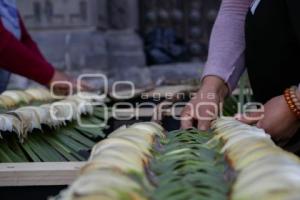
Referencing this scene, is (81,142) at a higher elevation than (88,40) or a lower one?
higher

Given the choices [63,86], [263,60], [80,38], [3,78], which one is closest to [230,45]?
[263,60]

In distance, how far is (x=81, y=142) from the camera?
168cm

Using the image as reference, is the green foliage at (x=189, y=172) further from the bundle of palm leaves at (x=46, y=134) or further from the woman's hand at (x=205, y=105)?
the bundle of palm leaves at (x=46, y=134)

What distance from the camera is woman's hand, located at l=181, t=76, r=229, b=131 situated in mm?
1378

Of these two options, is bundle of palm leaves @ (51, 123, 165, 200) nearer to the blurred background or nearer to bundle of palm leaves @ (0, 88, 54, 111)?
bundle of palm leaves @ (0, 88, 54, 111)

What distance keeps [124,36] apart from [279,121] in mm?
4713

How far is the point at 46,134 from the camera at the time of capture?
1583 millimetres

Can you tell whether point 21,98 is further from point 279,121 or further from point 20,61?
point 279,121

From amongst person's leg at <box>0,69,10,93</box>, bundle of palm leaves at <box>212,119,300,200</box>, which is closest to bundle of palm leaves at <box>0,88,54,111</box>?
person's leg at <box>0,69,10,93</box>

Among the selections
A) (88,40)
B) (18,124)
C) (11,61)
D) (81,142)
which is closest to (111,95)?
(11,61)

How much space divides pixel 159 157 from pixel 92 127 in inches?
37.9

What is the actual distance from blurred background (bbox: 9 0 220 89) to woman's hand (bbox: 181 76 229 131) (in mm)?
3608

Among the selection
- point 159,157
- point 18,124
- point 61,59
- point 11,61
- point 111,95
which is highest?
point 159,157

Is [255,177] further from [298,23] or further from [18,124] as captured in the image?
[18,124]
